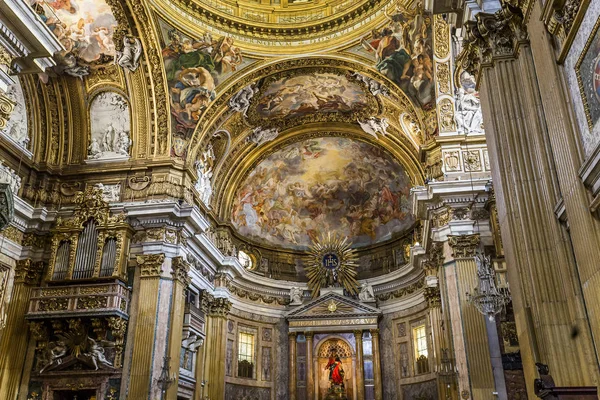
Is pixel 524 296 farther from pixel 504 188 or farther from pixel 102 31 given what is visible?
pixel 102 31

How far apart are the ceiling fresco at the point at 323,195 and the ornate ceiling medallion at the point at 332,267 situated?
1122 millimetres

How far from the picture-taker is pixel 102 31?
54.6 feet

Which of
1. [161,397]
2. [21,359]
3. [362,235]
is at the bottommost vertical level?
[161,397]

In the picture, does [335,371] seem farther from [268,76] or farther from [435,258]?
[268,76]

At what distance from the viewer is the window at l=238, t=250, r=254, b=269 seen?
74.8 ft

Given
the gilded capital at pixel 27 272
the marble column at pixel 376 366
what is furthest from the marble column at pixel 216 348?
the marble column at pixel 376 366

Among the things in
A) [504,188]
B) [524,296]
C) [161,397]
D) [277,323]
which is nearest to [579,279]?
[524,296]

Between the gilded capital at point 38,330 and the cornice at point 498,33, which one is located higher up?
the cornice at point 498,33

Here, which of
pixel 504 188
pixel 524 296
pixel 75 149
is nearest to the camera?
pixel 524 296

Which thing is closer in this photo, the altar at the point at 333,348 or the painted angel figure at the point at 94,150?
the painted angel figure at the point at 94,150

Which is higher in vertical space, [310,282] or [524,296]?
[310,282]

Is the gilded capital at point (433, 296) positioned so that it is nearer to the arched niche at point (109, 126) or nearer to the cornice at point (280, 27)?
the cornice at point (280, 27)

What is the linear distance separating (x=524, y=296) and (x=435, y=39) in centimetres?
1127

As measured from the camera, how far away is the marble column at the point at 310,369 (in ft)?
69.7
